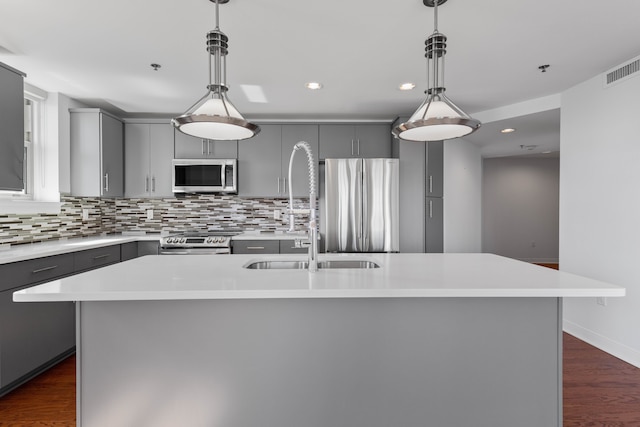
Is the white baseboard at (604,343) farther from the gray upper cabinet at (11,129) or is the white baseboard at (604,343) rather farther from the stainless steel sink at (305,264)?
the gray upper cabinet at (11,129)

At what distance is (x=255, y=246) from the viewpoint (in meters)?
3.77

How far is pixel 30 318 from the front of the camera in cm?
236

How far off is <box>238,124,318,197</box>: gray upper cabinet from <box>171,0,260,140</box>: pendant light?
2.24m

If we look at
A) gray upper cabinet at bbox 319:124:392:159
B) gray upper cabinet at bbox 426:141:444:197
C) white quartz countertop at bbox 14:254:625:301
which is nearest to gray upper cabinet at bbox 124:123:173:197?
gray upper cabinet at bbox 319:124:392:159

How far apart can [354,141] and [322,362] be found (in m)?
3.01

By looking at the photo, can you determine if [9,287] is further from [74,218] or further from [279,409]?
[279,409]

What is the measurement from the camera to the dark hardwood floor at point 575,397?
6.55 ft

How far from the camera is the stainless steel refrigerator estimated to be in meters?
3.75

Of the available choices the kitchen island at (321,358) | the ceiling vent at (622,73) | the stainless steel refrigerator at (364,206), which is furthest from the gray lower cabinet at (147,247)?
the ceiling vent at (622,73)

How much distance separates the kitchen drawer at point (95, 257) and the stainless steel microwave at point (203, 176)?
943mm

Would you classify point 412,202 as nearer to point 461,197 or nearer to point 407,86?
point 407,86

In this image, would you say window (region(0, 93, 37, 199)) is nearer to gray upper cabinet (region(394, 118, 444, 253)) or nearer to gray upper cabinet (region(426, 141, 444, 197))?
gray upper cabinet (region(394, 118, 444, 253))

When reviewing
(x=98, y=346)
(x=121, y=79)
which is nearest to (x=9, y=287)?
(x=98, y=346)

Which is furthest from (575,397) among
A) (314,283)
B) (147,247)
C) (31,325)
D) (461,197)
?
(147,247)
